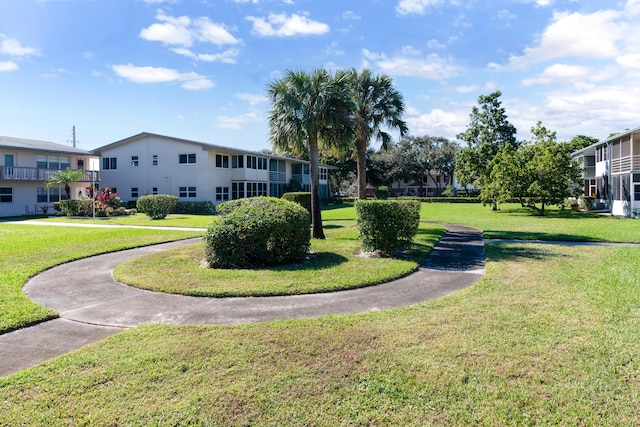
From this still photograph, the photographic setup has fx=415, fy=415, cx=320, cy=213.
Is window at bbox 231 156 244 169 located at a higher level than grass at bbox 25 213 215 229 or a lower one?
higher

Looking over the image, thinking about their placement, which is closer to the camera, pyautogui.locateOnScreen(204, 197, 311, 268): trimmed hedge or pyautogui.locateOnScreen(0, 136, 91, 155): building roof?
pyautogui.locateOnScreen(204, 197, 311, 268): trimmed hedge

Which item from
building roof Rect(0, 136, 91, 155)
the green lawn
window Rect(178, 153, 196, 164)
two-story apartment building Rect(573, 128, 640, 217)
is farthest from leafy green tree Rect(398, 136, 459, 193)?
the green lawn

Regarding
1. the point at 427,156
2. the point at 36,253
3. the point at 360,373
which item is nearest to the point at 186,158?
the point at 36,253

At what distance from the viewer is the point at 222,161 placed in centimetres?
3712

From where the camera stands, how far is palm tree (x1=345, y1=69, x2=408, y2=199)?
1975cm

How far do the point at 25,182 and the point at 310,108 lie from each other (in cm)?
2822

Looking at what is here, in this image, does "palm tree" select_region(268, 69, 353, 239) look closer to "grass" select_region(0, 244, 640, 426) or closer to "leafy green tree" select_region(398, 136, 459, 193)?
"grass" select_region(0, 244, 640, 426)

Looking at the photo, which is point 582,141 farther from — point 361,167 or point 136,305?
point 136,305

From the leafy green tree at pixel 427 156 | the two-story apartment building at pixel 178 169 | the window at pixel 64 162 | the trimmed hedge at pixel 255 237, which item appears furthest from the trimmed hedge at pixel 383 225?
the leafy green tree at pixel 427 156

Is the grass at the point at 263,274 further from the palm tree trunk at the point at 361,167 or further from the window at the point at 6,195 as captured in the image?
the window at the point at 6,195

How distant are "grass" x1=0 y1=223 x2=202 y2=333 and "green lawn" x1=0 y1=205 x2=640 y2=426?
2.12m

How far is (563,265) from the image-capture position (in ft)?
34.4

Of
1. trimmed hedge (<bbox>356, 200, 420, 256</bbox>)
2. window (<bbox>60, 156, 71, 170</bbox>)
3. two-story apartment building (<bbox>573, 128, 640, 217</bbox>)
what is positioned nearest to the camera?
trimmed hedge (<bbox>356, 200, 420, 256</bbox>)

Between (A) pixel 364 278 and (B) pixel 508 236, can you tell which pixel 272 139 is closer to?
(A) pixel 364 278
